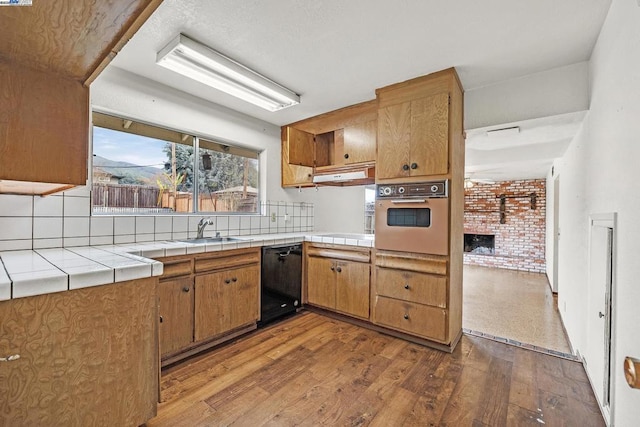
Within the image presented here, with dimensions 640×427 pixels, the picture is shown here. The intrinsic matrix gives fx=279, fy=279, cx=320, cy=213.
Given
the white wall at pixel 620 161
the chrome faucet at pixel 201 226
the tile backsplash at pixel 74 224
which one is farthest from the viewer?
the chrome faucet at pixel 201 226

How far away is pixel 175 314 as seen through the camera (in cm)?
208

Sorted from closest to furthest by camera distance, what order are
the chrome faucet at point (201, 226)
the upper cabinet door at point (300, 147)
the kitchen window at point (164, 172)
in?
1. the kitchen window at point (164, 172)
2. the chrome faucet at point (201, 226)
3. the upper cabinet door at point (300, 147)

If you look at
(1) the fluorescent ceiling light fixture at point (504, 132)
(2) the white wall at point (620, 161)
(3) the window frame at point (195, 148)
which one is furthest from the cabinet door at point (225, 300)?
(1) the fluorescent ceiling light fixture at point (504, 132)

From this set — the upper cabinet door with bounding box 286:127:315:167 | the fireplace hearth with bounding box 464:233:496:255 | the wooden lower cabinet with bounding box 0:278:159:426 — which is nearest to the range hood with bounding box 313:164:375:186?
the upper cabinet door with bounding box 286:127:315:167

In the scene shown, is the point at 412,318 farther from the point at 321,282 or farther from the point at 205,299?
the point at 205,299

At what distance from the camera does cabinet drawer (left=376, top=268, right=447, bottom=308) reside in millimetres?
2309

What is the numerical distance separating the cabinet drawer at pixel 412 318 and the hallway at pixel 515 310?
32.3 inches

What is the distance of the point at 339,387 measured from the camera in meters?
1.83

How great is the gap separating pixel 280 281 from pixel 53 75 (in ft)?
7.50

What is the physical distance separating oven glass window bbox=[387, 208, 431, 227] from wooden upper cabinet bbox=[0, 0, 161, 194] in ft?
7.22

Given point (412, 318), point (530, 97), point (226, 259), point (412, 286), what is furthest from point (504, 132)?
point (226, 259)

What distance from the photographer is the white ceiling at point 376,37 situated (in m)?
1.60

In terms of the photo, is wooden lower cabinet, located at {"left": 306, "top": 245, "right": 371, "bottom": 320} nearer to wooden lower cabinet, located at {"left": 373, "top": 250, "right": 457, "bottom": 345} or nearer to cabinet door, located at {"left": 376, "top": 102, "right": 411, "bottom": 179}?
wooden lower cabinet, located at {"left": 373, "top": 250, "right": 457, "bottom": 345}

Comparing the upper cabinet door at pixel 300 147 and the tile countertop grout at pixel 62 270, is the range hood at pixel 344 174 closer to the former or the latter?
the upper cabinet door at pixel 300 147
